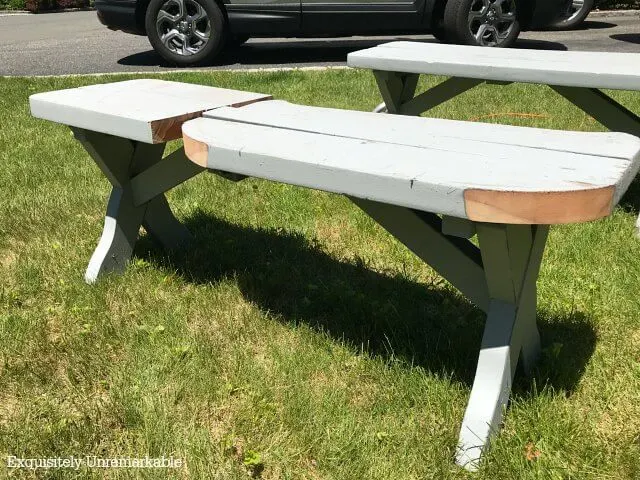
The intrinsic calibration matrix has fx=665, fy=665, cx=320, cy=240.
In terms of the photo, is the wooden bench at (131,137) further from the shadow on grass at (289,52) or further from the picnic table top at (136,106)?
the shadow on grass at (289,52)

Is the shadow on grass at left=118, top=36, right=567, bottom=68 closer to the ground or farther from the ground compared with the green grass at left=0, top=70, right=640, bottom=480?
closer to the ground

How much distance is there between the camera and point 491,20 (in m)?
6.59

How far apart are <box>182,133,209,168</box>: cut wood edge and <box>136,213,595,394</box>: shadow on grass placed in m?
0.73

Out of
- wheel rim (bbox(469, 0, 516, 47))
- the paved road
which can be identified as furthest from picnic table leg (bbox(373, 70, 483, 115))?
the paved road

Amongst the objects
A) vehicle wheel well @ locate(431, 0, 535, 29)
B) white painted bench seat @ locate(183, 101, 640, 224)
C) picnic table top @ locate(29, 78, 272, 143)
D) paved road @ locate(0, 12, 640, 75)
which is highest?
white painted bench seat @ locate(183, 101, 640, 224)

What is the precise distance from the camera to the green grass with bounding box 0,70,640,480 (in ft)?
5.51

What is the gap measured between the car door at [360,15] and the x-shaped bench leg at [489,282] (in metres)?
5.29

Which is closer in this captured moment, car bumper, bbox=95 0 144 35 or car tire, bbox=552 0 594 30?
car bumper, bbox=95 0 144 35

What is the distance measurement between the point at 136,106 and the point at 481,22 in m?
5.18

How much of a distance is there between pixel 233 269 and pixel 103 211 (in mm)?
974

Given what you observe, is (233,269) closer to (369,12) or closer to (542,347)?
(542,347)

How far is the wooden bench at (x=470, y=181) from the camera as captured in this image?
1.31 meters

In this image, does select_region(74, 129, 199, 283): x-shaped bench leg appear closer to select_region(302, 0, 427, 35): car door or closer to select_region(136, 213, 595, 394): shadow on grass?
select_region(136, 213, 595, 394): shadow on grass

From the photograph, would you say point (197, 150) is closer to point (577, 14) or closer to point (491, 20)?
point (491, 20)
